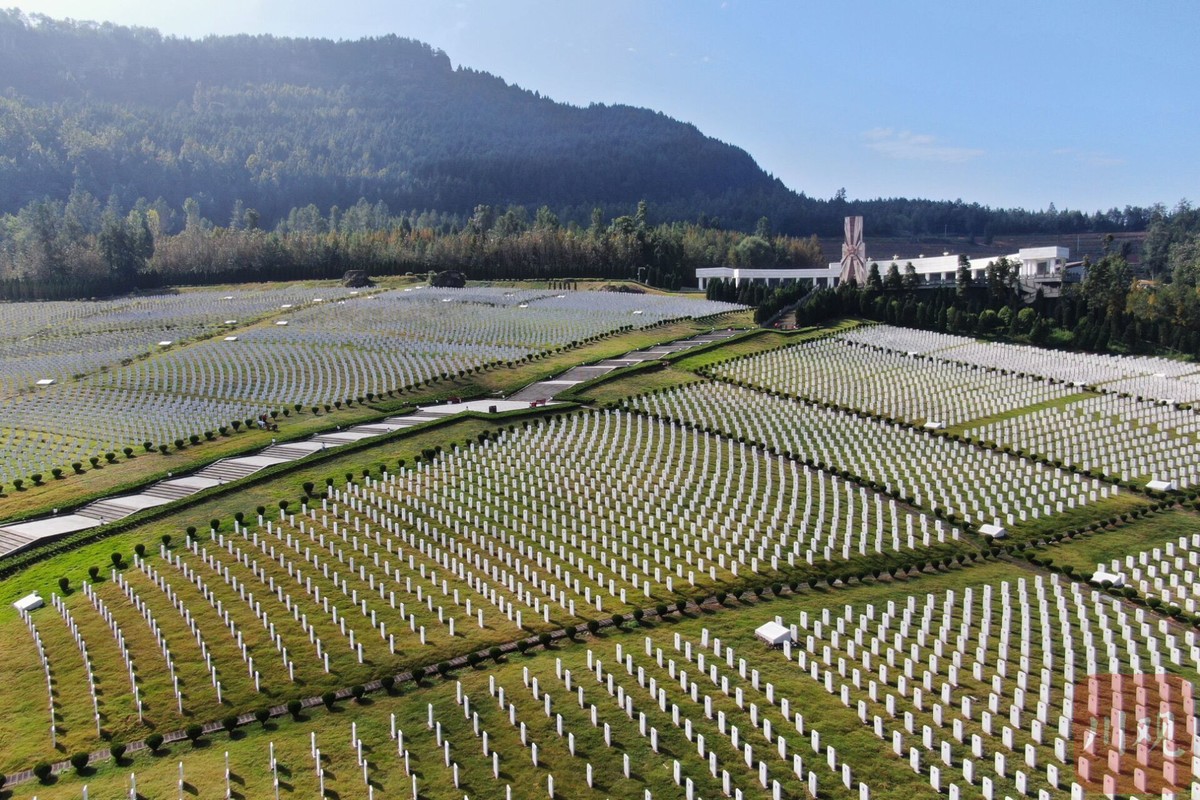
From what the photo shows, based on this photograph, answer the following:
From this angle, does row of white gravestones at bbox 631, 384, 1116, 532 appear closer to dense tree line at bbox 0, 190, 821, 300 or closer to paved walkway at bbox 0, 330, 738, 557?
paved walkway at bbox 0, 330, 738, 557

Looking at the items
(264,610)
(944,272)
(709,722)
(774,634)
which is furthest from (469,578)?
(944,272)

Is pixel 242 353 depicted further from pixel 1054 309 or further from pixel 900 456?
pixel 1054 309

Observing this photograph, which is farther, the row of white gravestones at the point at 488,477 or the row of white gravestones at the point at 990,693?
the row of white gravestones at the point at 488,477

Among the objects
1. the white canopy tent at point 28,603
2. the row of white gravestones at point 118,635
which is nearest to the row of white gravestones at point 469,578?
the row of white gravestones at point 118,635

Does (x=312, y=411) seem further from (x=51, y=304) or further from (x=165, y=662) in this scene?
(x=51, y=304)

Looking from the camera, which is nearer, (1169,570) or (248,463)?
(1169,570)

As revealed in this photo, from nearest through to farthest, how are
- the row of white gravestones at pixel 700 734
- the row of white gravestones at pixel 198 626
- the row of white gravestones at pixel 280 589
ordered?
the row of white gravestones at pixel 700 734
the row of white gravestones at pixel 198 626
the row of white gravestones at pixel 280 589

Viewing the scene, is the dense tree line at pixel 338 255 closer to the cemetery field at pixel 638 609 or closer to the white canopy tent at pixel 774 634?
the cemetery field at pixel 638 609
